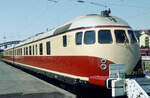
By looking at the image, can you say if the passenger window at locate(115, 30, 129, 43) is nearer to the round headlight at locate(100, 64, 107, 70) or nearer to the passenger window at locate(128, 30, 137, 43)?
the passenger window at locate(128, 30, 137, 43)

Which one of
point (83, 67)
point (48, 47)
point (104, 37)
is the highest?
point (104, 37)

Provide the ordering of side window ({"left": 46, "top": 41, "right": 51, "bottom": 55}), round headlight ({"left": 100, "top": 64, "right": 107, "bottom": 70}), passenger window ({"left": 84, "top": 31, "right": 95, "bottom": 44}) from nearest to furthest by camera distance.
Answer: round headlight ({"left": 100, "top": 64, "right": 107, "bottom": 70}), passenger window ({"left": 84, "top": 31, "right": 95, "bottom": 44}), side window ({"left": 46, "top": 41, "right": 51, "bottom": 55})

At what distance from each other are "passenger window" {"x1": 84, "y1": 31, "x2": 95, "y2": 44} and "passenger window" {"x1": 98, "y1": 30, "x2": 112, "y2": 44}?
0.24 m

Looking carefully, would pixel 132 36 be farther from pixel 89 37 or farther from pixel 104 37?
pixel 89 37

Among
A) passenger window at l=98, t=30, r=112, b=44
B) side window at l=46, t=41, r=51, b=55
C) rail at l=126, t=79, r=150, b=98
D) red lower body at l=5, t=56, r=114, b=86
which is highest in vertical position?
passenger window at l=98, t=30, r=112, b=44

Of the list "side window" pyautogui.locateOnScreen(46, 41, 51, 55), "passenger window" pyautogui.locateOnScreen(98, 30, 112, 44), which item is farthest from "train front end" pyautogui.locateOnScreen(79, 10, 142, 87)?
"side window" pyautogui.locateOnScreen(46, 41, 51, 55)

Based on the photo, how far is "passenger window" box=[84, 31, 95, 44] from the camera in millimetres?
8875

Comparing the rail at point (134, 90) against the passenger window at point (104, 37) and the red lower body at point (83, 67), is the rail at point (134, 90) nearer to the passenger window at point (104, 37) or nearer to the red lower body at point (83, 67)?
the red lower body at point (83, 67)

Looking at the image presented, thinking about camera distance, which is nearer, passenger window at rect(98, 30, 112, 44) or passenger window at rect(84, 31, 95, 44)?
passenger window at rect(98, 30, 112, 44)

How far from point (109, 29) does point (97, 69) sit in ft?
5.43

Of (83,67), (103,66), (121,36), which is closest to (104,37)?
(121,36)

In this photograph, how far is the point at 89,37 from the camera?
8969 mm

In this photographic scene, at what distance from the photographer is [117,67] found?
779 centimetres

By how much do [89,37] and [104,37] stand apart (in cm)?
59
